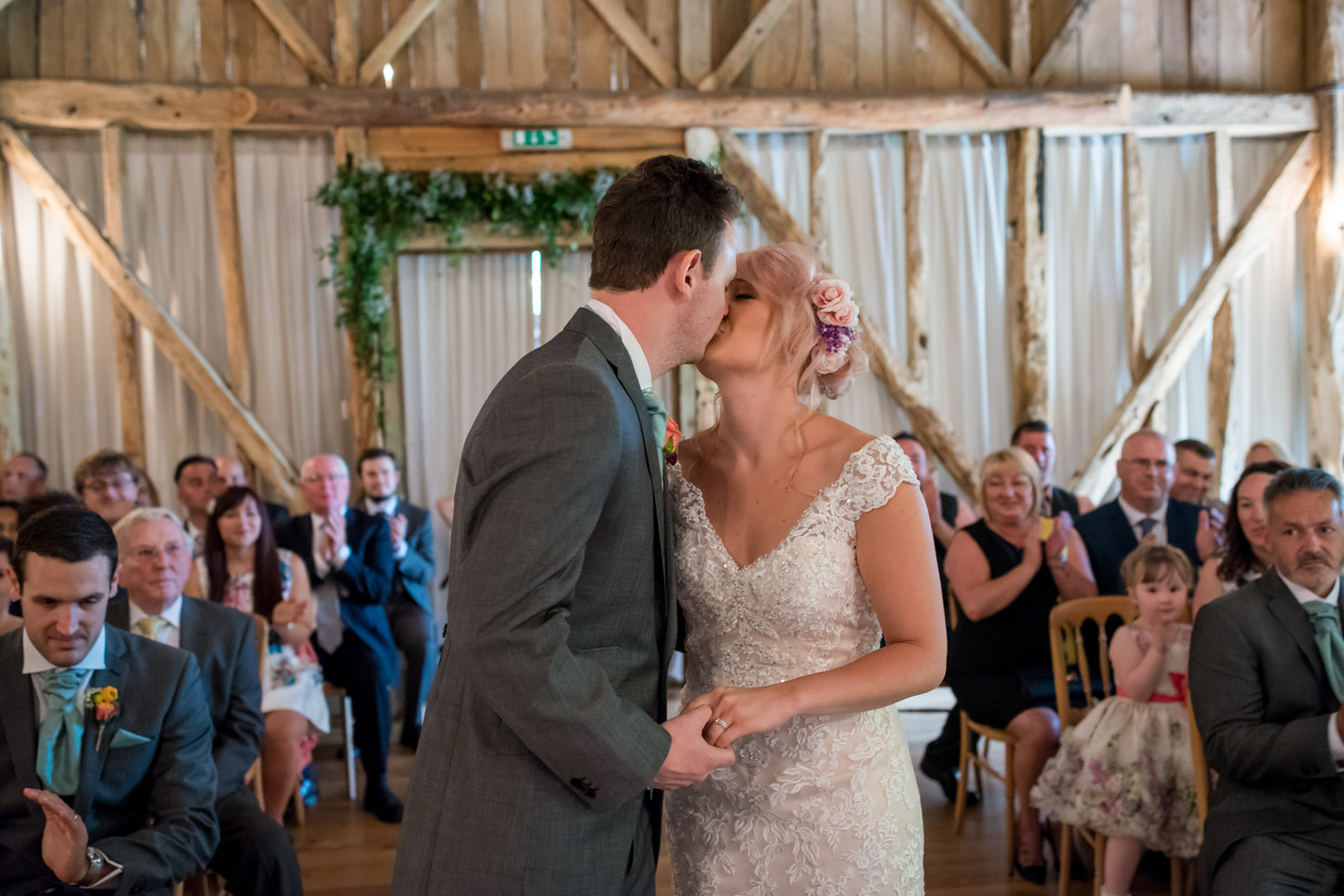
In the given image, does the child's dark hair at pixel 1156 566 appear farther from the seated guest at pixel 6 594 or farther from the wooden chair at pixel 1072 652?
the seated guest at pixel 6 594

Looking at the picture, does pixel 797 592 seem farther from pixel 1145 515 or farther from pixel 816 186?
pixel 816 186

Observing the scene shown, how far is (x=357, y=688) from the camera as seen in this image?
17.7ft

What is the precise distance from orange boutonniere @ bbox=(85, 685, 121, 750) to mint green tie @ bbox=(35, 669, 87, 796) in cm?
4

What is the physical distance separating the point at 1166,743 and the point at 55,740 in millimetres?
3269

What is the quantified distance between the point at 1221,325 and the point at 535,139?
16.6 feet

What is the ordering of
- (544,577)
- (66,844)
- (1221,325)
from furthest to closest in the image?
(1221,325) → (66,844) → (544,577)

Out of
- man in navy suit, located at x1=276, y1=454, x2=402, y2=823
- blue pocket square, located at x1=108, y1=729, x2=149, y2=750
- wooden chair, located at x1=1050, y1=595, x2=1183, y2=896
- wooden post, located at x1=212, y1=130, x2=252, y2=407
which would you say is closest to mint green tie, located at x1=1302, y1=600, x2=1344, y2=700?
wooden chair, located at x1=1050, y1=595, x2=1183, y2=896

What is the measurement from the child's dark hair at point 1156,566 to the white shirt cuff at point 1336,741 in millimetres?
1012

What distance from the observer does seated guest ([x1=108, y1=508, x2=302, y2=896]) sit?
318 centimetres

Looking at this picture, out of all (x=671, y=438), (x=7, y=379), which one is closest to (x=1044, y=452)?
(x=671, y=438)

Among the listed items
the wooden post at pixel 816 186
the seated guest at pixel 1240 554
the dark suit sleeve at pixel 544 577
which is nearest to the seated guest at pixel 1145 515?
the seated guest at pixel 1240 554

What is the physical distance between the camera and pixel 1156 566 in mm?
3646

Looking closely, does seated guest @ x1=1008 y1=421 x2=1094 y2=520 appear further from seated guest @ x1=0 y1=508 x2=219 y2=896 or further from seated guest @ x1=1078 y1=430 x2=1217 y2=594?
seated guest @ x1=0 y1=508 x2=219 y2=896

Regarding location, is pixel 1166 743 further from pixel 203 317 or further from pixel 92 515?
pixel 203 317
